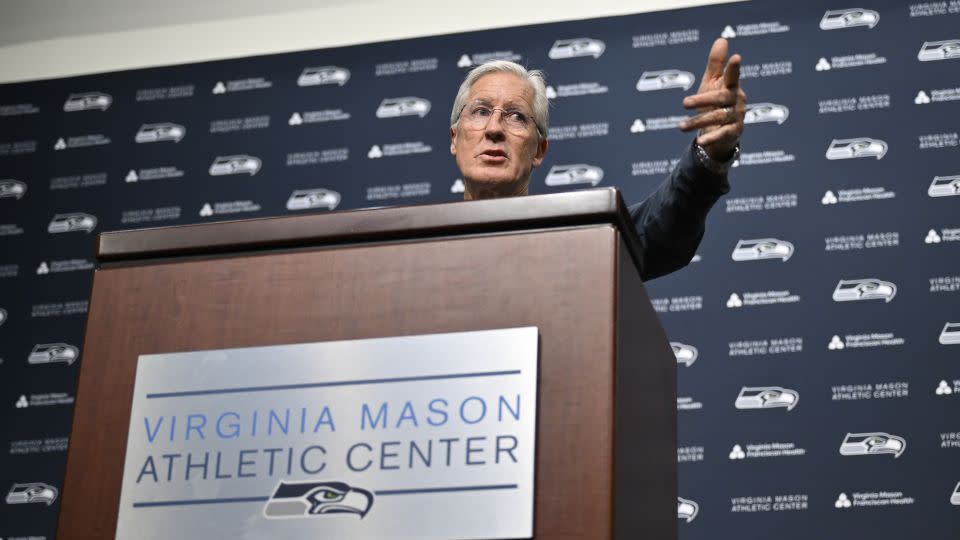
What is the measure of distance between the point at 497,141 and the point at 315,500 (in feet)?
4.08

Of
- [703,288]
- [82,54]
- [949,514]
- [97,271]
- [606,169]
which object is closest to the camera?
[97,271]

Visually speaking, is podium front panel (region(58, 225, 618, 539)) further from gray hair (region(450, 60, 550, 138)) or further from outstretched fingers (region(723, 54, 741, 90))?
gray hair (region(450, 60, 550, 138))

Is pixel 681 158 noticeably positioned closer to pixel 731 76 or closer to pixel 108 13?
pixel 731 76

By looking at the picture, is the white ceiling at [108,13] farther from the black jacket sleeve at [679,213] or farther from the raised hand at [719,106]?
the raised hand at [719,106]

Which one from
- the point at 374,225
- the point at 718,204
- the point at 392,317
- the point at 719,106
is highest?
the point at 718,204

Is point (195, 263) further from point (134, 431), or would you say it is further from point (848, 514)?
point (848, 514)

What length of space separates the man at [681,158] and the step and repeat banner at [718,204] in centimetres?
190

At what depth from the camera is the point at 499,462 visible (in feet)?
3.70

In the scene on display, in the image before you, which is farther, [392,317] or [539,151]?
[539,151]

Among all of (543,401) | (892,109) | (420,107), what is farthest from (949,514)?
(543,401)

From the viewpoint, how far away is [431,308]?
4.02ft

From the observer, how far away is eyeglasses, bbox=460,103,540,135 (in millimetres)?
2338

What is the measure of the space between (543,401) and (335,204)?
3661 millimetres

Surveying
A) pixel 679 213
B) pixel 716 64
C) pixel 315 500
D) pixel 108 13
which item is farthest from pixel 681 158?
pixel 108 13
